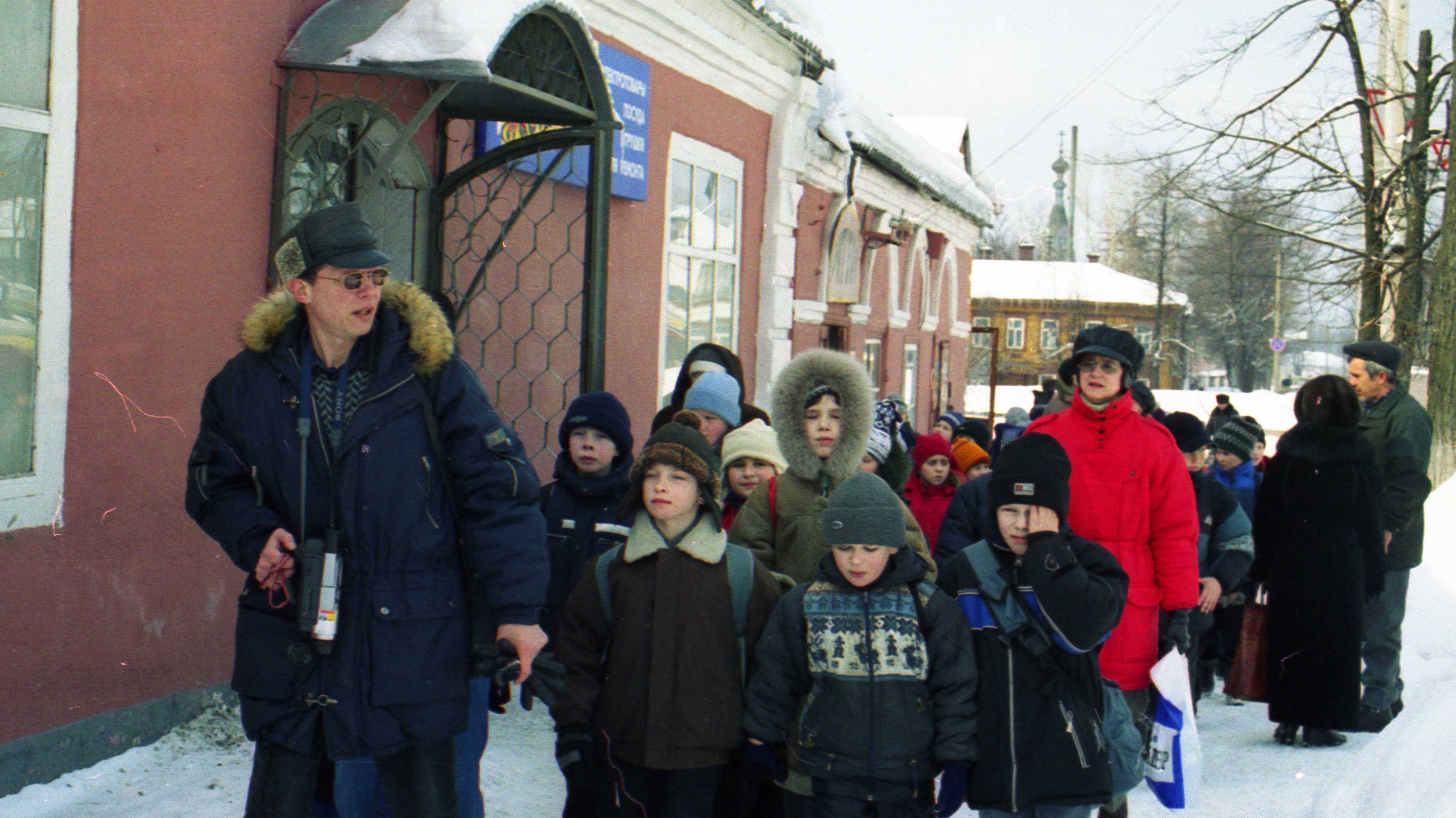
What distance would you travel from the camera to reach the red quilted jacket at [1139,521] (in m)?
4.00

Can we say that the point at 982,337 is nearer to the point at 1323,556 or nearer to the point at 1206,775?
the point at 1323,556

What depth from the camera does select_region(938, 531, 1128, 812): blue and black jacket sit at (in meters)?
3.28

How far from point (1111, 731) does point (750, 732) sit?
3.17 ft

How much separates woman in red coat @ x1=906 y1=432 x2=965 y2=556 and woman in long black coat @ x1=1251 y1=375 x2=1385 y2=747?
4.45ft

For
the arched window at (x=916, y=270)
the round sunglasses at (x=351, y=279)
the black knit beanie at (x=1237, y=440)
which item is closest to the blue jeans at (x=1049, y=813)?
the round sunglasses at (x=351, y=279)

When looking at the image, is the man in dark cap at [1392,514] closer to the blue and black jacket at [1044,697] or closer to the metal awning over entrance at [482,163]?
the blue and black jacket at [1044,697]

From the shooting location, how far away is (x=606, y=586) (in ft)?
11.7

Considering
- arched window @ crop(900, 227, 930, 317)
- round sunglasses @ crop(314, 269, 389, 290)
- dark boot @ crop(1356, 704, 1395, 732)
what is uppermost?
arched window @ crop(900, 227, 930, 317)

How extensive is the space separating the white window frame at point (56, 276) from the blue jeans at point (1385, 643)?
5.46m

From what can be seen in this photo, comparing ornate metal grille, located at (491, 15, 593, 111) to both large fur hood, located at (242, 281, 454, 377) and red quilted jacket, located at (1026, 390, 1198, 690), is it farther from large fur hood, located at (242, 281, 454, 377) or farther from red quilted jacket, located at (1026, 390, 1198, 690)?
red quilted jacket, located at (1026, 390, 1198, 690)

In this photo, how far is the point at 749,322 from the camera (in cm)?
1049

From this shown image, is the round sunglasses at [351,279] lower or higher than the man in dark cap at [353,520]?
higher

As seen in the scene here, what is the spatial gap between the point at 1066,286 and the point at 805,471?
179 feet

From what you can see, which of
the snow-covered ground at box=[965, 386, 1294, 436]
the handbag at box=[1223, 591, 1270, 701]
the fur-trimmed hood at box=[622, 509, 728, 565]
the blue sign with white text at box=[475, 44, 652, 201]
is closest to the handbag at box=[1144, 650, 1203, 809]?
the fur-trimmed hood at box=[622, 509, 728, 565]
